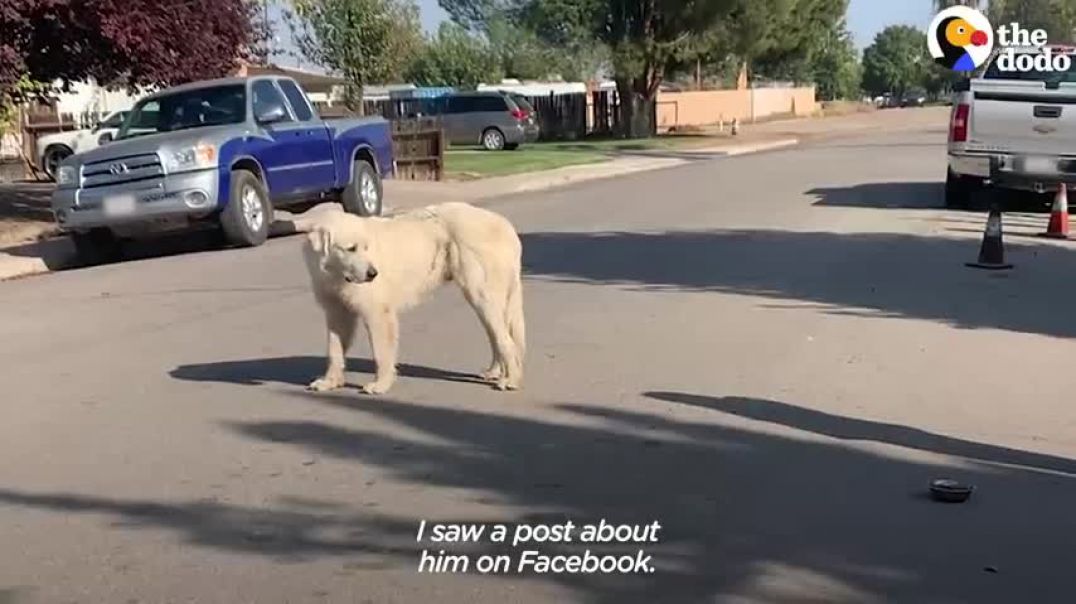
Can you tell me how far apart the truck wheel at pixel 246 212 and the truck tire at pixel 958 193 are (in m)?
8.96

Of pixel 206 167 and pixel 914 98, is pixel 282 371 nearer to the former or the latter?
pixel 206 167

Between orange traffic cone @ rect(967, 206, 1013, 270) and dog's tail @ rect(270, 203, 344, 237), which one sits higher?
orange traffic cone @ rect(967, 206, 1013, 270)

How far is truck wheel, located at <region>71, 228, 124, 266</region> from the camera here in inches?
692

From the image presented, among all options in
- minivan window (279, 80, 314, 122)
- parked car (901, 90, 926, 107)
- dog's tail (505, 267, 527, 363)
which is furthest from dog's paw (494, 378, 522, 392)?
parked car (901, 90, 926, 107)

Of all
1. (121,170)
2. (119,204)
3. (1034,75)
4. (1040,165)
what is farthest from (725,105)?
(119,204)

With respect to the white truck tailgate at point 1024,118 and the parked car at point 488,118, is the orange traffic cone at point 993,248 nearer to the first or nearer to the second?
the white truck tailgate at point 1024,118

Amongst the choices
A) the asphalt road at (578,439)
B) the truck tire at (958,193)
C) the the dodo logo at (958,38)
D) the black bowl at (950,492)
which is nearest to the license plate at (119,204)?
the asphalt road at (578,439)

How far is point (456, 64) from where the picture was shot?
281ft

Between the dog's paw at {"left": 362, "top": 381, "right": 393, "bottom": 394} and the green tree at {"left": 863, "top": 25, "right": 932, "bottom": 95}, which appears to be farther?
the green tree at {"left": 863, "top": 25, "right": 932, "bottom": 95}

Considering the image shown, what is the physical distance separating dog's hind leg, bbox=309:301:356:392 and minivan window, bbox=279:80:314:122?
416 inches

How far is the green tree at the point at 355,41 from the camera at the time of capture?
→ 3384 centimetres

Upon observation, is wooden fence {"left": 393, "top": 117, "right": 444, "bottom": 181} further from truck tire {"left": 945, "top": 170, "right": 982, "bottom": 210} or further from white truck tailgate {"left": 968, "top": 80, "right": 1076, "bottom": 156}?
white truck tailgate {"left": 968, "top": 80, "right": 1076, "bottom": 156}

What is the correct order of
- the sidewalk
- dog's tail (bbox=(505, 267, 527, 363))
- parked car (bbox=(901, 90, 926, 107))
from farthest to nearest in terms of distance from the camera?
parked car (bbox=(901, 90, 926, 107))
the sidewalk
dog's tail (bbox=(505, 267, 527, 363))

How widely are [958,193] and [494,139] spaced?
1013 inches
